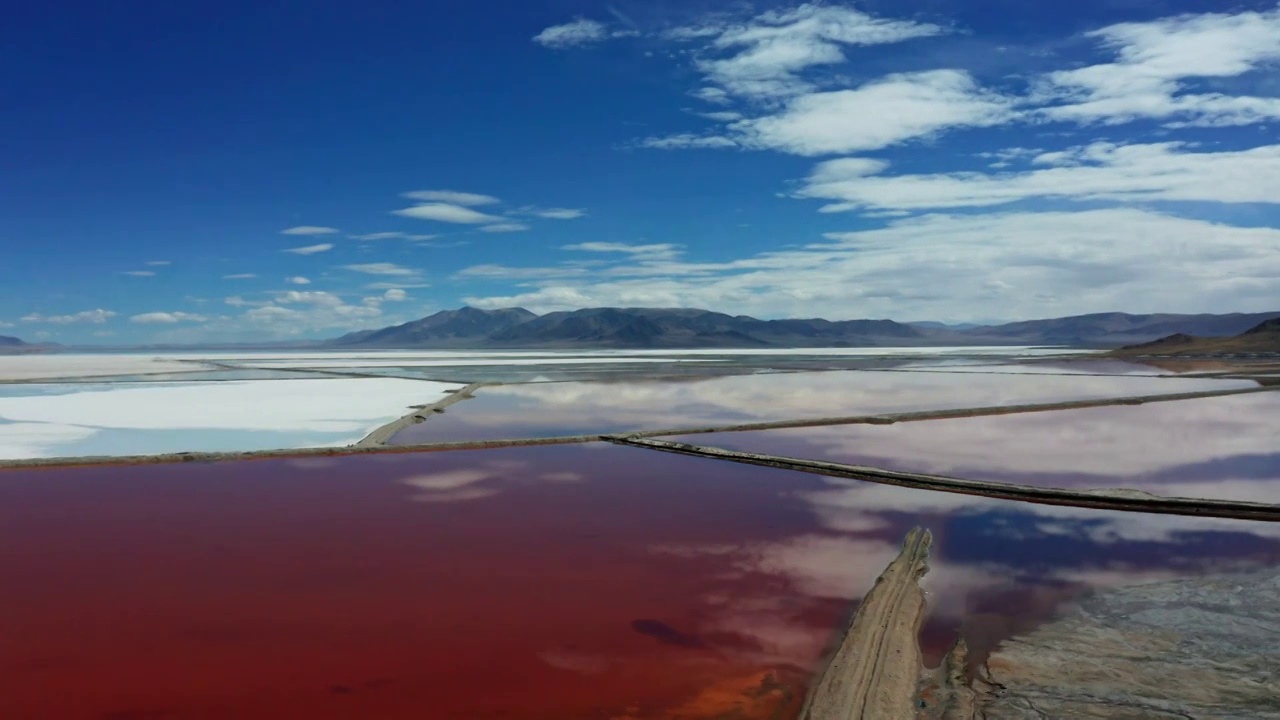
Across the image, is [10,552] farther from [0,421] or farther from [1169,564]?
[0,421]

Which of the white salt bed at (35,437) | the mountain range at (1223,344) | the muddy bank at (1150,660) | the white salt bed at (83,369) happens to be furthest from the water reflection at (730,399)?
the mountain range at (1223,344)

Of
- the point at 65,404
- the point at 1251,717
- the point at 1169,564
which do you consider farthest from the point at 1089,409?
the point at 65,404

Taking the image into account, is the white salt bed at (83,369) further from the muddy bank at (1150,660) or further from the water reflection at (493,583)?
the muddy bank at (1150,660)

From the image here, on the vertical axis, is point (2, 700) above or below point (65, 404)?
below

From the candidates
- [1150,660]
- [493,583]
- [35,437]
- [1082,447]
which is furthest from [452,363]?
[1150,660]

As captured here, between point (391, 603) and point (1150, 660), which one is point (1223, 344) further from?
point (391, 603)

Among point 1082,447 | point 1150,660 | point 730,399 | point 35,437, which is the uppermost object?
point 730,399
